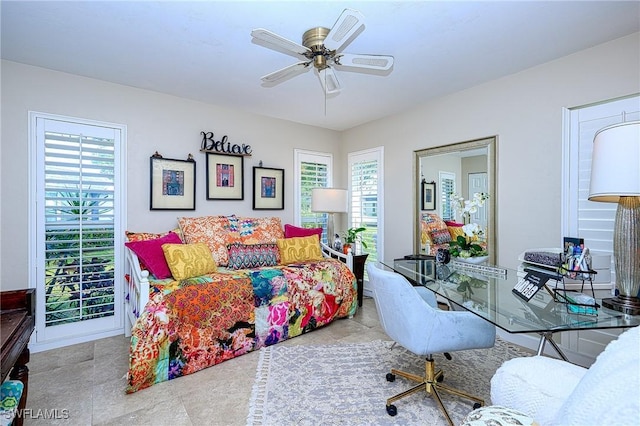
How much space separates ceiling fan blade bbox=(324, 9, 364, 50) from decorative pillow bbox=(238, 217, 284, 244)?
2375 mm

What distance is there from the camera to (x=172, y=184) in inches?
135

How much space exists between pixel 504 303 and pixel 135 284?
2.71 meters

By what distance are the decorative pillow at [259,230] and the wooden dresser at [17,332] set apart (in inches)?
78.7

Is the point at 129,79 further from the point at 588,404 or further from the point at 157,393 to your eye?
the point at 588,404

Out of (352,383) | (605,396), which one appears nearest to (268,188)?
(352,383)

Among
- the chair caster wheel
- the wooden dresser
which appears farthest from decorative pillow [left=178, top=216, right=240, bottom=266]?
the chair caster wheel

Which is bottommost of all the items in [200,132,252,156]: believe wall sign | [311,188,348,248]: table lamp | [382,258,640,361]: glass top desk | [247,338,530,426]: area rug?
[247,338,530,426]: area rug

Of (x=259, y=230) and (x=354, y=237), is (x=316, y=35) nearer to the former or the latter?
(x=259, y=230)

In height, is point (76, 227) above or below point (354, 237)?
above

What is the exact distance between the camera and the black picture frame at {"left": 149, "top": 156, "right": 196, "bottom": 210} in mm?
3320

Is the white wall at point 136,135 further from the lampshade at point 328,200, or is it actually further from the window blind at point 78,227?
the lampshade at point 328,200

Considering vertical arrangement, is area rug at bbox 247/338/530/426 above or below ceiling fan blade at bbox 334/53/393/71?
below

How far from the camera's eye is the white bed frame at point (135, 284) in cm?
224

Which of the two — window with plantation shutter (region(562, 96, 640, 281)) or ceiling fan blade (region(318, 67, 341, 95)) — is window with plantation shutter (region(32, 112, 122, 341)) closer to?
ceiling fan blade (region(318, 67, 341, 95))
